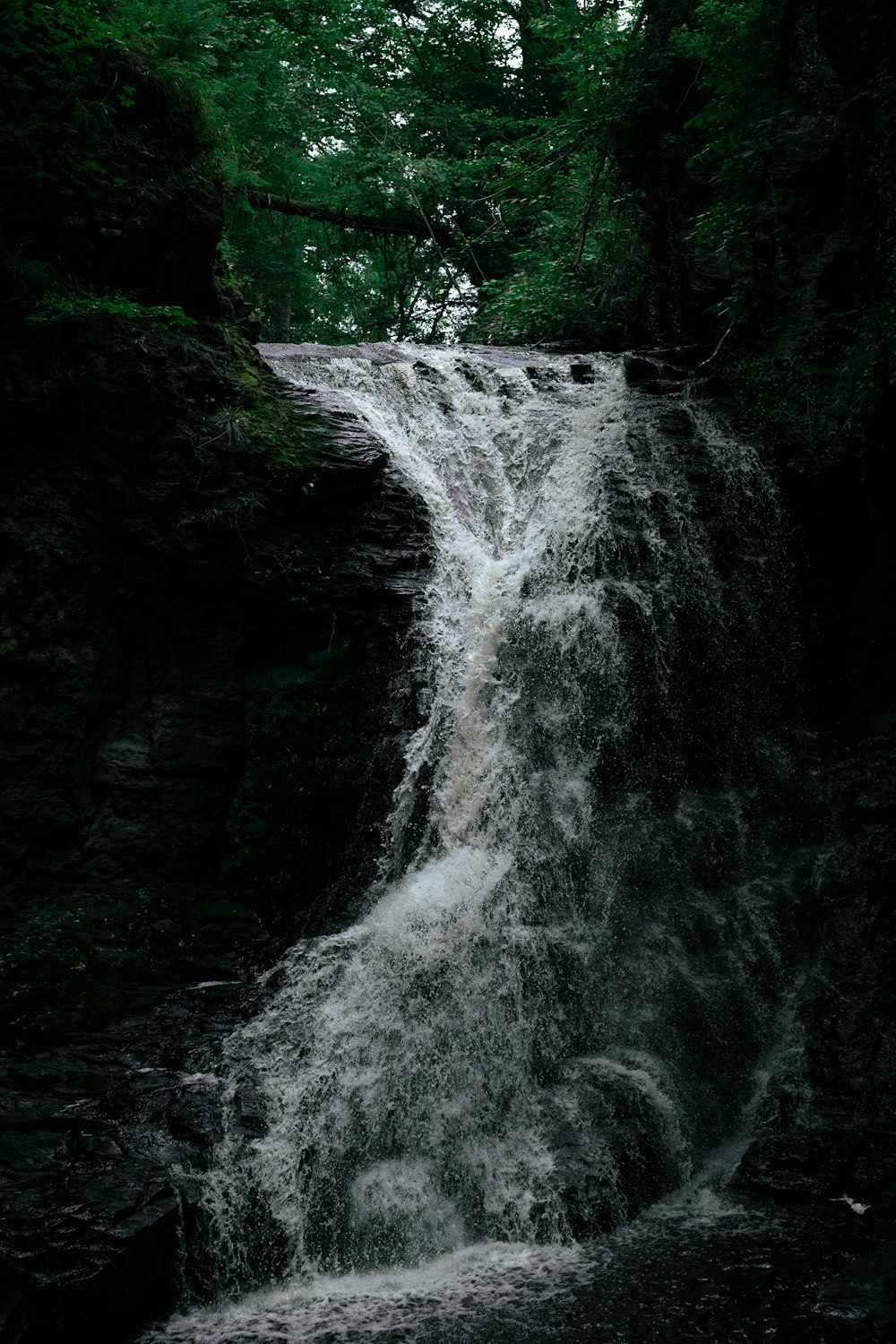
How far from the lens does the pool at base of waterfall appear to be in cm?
412

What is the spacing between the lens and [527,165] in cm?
1354

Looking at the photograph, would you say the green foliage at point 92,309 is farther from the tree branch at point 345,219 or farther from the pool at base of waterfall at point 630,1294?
the tree branch at point 345,219

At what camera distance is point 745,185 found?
356 inches

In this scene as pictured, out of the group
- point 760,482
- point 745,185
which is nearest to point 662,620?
point 760,482

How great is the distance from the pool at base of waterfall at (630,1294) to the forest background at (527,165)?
638cm

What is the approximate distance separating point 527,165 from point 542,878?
1122 centimetres

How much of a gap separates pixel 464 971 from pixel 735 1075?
199 cm

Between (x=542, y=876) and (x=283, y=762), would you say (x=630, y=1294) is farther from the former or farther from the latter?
(x=283, y=762)

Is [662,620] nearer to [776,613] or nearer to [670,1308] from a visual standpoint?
[776,613]

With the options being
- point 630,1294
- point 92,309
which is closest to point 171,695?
point 92,309

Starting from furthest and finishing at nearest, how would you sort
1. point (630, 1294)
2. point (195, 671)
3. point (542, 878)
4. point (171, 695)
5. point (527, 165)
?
1. point (527, 165)
2. point (195, 671)
3. point (171, 695)
4. point (542, 878)
5. point (630, 1294)

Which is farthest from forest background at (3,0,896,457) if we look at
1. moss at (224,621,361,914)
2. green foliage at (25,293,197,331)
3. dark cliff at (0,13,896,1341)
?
moss at (224,621,361,914)

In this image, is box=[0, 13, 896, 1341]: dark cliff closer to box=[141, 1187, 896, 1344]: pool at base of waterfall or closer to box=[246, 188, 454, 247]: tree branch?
box=[141, 1187, 896, 1344]: pool at base of waterfall

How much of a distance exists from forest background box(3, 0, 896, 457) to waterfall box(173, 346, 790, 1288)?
1889 millimetres
